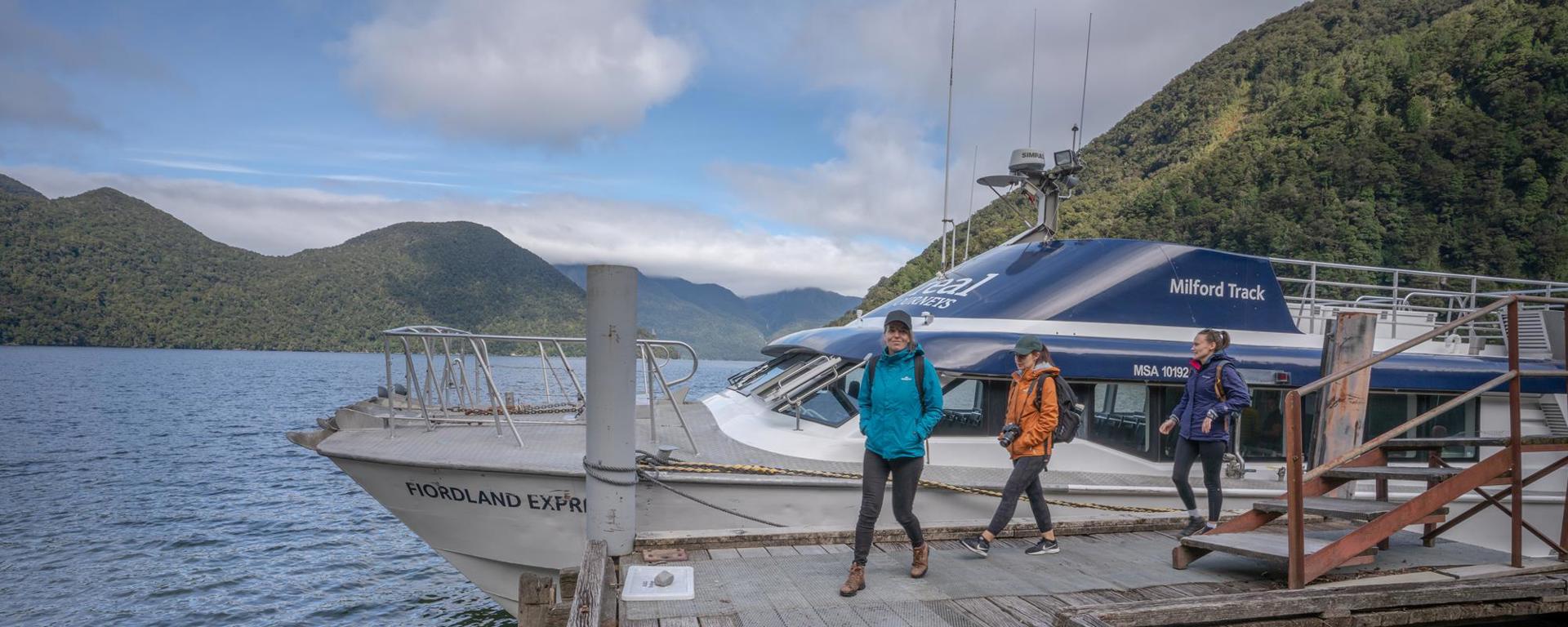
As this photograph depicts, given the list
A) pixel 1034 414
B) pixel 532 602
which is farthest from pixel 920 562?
pixel 532 602

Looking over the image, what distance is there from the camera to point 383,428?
802 centimetres

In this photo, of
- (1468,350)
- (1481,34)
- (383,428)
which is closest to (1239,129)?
(1481,34)

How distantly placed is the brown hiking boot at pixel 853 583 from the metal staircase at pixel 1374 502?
1.96 m

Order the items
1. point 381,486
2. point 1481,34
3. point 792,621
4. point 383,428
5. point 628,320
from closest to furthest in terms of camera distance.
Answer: point 792,621, point 628,320, point 381,486, point 383,428, point 1481,34

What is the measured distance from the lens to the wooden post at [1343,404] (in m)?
7.26

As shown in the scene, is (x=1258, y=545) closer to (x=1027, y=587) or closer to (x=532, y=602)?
(x=1027, y=587)

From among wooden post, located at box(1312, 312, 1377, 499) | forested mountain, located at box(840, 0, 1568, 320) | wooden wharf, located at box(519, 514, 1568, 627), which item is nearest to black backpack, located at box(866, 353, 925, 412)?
wooden wharf, located at box(519, 514, 1568, 627)

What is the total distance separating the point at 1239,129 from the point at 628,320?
6080 cm

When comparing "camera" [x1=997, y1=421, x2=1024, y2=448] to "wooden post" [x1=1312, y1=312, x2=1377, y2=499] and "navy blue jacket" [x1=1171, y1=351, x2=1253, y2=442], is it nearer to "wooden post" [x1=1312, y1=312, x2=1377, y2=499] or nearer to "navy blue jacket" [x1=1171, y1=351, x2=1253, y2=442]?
"navy blue jacket" [x1=1171, y1=351, x2=1253, y2=442]

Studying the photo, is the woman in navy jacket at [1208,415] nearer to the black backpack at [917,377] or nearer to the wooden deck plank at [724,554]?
the black backpack at [917,377]

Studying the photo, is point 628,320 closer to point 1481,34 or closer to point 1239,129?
point 1239,129

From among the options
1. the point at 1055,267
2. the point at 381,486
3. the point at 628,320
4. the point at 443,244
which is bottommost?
the point at 381,486

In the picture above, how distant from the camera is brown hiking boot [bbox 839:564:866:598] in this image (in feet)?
14.0

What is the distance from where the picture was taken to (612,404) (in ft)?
14.9
